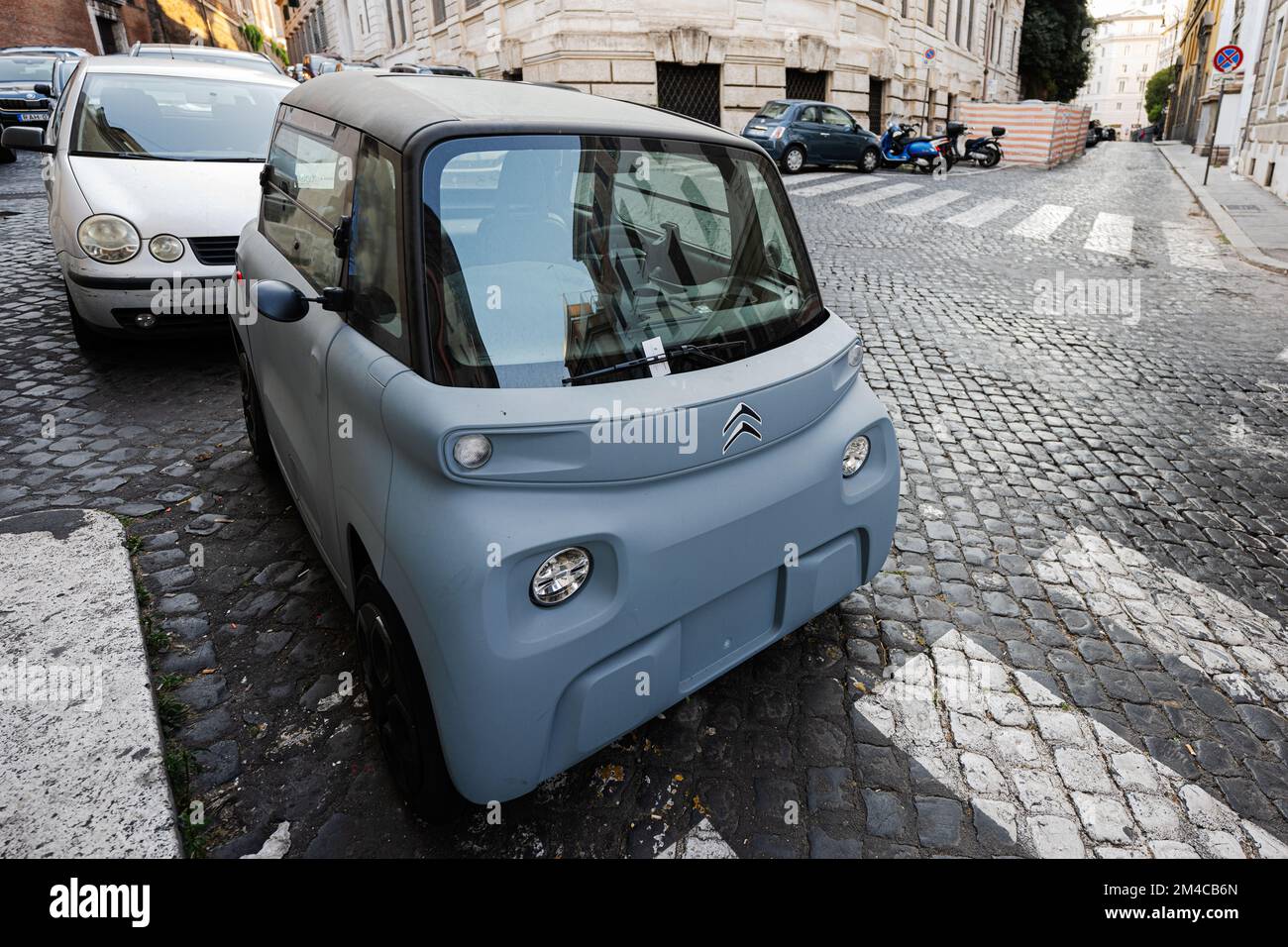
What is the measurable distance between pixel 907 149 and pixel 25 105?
1918 centimetres

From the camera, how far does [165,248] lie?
16.1 feet

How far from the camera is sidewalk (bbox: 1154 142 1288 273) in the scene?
10188 millimetres

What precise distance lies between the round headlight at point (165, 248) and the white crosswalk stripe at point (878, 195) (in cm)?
1088

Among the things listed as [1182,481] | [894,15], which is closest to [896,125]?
[894,15]

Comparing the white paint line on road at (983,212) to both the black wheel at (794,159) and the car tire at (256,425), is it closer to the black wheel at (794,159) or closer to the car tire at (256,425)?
the black wheel at (794,159)

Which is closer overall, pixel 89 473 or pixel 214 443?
pixel 89 473

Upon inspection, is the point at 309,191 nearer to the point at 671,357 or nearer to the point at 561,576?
the point at 671,357

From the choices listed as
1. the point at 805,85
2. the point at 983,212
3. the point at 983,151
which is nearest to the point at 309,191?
the point at 983,212

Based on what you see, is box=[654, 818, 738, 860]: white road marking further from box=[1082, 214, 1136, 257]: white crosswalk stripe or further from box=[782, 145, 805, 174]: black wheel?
box=[782, 145, 805, 174]: black wheel

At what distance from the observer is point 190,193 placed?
16.8 feet

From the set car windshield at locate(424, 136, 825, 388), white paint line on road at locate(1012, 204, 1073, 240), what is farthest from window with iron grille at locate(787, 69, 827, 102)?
car windshield at locate(424, 136, 825, 388)

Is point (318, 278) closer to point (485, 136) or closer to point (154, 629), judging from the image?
point (485, 136)

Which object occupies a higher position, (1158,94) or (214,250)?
(1158,94)

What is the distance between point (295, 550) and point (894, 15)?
30.6 meters
